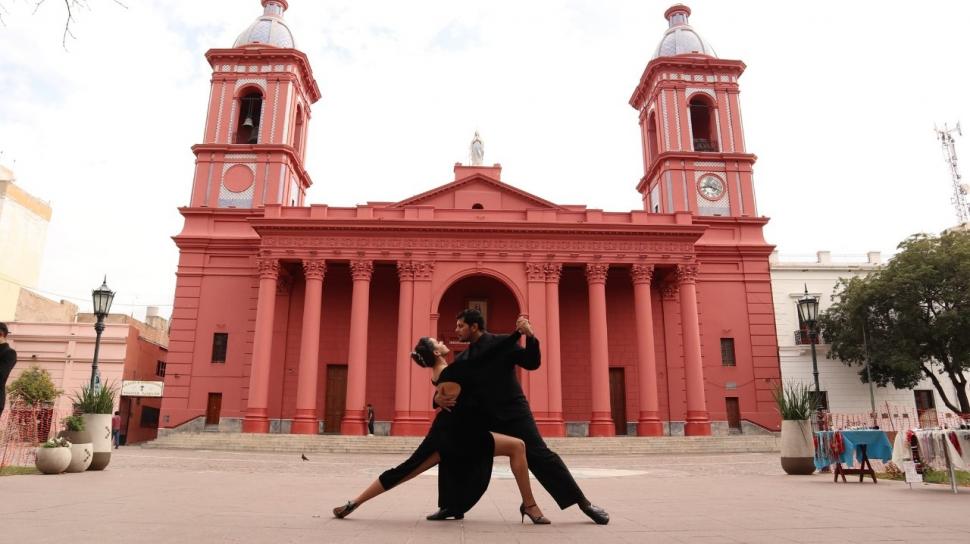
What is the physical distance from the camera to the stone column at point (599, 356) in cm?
2522

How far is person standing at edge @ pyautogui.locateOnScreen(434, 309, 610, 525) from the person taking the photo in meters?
5.47

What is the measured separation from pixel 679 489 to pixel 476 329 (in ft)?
17.5

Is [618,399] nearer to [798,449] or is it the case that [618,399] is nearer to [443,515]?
[798,449]

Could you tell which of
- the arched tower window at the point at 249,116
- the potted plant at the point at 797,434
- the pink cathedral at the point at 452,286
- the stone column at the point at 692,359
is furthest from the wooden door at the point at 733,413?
the arched tower window at the point at 249,116

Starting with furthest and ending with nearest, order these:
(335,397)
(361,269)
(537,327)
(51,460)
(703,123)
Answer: (703,123), (335,397), (361,269), (537,327), (51,460)

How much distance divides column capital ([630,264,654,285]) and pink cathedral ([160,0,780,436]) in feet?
0.21

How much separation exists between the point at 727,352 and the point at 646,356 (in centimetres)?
530

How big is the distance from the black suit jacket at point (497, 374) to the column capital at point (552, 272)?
21.5 m

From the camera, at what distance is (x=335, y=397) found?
28406mm

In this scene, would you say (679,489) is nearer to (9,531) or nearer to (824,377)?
(9,531)

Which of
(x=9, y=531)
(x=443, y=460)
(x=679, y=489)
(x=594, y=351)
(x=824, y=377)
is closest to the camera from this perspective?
(x=9, y=531)

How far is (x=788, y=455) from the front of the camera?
12273 mm

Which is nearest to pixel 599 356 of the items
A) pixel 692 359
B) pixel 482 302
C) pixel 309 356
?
pixel 692 359

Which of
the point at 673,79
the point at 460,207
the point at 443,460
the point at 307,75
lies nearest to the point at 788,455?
the point at 443,460
